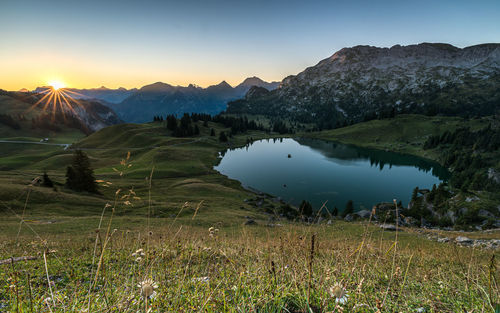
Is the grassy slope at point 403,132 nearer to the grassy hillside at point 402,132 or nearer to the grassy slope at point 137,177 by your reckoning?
the grassy hillside at point 402,132

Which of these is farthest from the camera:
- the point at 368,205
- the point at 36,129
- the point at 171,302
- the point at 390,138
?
the point at 36,129

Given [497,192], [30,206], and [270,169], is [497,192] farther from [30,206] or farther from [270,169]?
[30,206]

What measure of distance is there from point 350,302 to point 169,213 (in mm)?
33646

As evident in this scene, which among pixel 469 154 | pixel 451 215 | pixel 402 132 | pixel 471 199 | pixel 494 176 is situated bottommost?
pixel 451 215

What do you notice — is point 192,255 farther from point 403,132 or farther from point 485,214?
point 403,132

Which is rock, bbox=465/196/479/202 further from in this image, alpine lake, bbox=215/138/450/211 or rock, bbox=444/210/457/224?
alpine lake, bbox=215/138/450/211

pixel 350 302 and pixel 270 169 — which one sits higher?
pixel 350 302

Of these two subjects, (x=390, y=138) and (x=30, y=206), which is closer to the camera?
(x=30, y=206)

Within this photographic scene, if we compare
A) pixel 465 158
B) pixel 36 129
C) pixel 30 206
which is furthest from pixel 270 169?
pixel 36 129

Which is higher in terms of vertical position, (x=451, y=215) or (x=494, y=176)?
(x=494, y=176)

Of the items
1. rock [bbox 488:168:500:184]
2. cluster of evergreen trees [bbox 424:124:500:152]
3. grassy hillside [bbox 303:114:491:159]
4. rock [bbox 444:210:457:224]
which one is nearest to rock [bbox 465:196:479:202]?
rock [bbox 444:210:457:224]

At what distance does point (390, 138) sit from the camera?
16800 cm

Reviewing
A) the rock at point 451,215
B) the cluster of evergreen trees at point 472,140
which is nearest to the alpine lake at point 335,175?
the rock at point 451,215

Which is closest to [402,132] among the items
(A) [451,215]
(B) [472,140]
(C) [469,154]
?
(B) [472,140]
